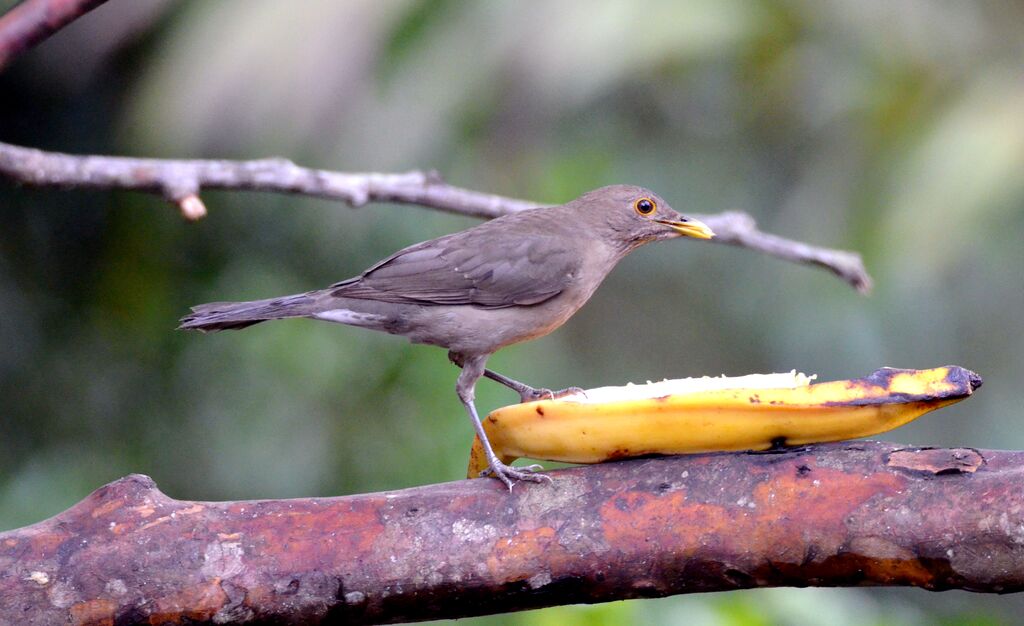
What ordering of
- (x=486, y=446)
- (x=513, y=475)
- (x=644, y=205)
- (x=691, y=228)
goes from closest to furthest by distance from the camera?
(x=513, y=475), (x=486, y=446), (x=691, y=228), (x=644, y=205)

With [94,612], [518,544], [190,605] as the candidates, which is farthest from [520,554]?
[94,612]

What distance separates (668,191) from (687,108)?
0.80 meters

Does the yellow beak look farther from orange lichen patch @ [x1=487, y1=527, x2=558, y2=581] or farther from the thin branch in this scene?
orange lichen patch @ [x1=487, y1=527, x2=558, y2=581]

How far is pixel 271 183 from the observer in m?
4.80

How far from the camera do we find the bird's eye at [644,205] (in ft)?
17.1

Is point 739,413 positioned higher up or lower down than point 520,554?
higher up

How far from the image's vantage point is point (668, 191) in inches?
381

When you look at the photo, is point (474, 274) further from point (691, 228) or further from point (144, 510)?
point (144, 510)

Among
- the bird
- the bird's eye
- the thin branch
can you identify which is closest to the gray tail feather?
the bird

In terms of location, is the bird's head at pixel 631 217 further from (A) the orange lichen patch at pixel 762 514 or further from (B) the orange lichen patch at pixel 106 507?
(B) the orange lichen patch at pixel 106 507

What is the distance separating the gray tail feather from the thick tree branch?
42.5 inches

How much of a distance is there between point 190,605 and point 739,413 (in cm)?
166

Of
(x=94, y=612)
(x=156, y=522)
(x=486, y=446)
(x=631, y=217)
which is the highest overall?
(x=631, y=217)

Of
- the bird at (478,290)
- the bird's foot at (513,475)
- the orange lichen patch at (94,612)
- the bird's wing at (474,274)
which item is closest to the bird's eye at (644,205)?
the bird at (478,290)
